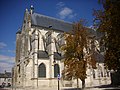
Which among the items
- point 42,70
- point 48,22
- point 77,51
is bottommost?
point 42,70

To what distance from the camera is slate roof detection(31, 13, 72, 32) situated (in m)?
45.8

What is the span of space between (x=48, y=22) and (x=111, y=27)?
35.8 meters

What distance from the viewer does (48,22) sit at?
48406 mm

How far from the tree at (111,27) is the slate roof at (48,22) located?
31.1m

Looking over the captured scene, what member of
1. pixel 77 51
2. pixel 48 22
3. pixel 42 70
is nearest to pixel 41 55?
pixel 42 70

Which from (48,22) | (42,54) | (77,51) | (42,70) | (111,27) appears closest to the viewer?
(111,27)

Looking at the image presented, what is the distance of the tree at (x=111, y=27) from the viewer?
12859 mm

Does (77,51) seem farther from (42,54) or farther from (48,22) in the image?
(48,22)

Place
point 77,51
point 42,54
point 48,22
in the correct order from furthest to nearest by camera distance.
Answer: point 48,22, point 42,54, point 77,51

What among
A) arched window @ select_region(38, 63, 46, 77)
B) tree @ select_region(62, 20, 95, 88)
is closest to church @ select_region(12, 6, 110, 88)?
arched window @ select_region(38, 63, 46, 77)

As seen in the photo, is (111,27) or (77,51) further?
(77,51)

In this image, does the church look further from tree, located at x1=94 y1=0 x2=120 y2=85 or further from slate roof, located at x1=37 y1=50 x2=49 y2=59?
tree, located at x1=94 y1=0 x2=120 y2=85

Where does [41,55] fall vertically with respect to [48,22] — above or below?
below

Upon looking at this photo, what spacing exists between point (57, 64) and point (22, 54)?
1171cm
